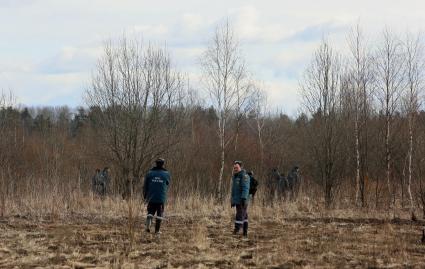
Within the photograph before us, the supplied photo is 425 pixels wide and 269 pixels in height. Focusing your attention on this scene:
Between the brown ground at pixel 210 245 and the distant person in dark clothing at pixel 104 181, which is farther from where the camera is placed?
the distant person in dark clothing at pixel 104 181

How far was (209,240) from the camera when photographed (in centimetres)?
1180

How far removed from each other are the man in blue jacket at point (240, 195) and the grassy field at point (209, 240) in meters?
0.39

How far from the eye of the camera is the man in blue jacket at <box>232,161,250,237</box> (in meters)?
12.8

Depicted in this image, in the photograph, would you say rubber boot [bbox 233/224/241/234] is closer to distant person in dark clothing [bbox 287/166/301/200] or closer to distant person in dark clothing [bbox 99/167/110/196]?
distant person in dark clothing [bbox 99/167/110/196]

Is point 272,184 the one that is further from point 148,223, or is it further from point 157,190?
point 157,190

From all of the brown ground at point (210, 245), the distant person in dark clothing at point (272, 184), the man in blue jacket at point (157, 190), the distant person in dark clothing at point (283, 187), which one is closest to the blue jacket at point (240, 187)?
the brown ground at point (210, 245)

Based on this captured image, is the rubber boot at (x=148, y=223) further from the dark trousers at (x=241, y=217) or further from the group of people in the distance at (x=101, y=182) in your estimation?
the group of people in the distance at (x=101, y=182)

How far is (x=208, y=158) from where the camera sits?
26.7 m

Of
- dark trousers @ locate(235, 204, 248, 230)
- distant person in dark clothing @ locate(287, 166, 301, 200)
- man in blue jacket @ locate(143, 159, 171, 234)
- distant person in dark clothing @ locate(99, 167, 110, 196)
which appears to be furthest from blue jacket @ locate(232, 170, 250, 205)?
distant person in dark clothing @ locate(287, 166, 301, 200)

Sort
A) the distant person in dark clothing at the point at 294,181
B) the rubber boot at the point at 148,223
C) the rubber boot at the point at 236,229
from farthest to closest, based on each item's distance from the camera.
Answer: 1. the distant person in dark clothing at the point at 294,181
2. the rubber boot at the point at 236,229
3. the rubber boot at the point at 148,223

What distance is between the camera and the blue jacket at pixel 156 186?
1237 centimetres

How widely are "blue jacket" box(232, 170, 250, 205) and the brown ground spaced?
85cm

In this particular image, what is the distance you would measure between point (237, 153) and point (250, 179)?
53.1ft

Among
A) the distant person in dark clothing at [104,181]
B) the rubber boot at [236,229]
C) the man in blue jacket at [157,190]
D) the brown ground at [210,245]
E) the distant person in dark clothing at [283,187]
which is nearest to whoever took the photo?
the brown ground at [210,245]
